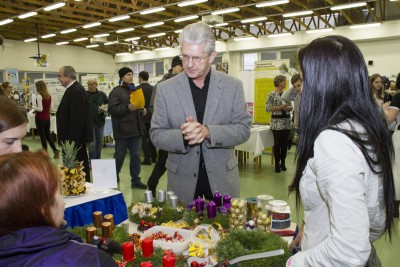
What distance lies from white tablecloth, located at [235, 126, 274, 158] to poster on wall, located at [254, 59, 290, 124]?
1099mm

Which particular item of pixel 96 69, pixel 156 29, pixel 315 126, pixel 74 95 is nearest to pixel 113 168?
pixel 315 126

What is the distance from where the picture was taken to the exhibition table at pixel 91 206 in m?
2.04

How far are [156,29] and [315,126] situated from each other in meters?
14.1

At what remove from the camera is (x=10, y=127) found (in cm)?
155

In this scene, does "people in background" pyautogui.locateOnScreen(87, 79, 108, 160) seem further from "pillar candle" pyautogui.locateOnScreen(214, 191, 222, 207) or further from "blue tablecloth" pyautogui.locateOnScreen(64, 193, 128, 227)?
"pillar candle" pyautogui.locateOnScreen(214, 191, 222, 207)

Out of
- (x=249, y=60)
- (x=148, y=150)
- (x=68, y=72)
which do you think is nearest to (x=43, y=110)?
(x=148, y=150)

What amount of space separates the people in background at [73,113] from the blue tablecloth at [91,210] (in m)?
1.96

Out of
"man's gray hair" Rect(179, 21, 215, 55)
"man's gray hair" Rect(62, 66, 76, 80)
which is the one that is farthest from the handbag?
"man's gray hair" Rect(179, 21, 215, 55)

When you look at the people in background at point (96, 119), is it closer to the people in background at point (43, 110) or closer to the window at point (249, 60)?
the people in background at point (43, 110)

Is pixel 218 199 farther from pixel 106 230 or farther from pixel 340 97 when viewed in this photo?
pixel 340 97

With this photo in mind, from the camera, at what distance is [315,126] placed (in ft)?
3.02

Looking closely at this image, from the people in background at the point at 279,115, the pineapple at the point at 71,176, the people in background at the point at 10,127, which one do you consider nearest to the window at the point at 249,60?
the people in background at the point at 279,115

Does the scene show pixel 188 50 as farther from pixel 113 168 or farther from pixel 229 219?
pixel 113 168

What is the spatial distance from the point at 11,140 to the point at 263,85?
237 inches
